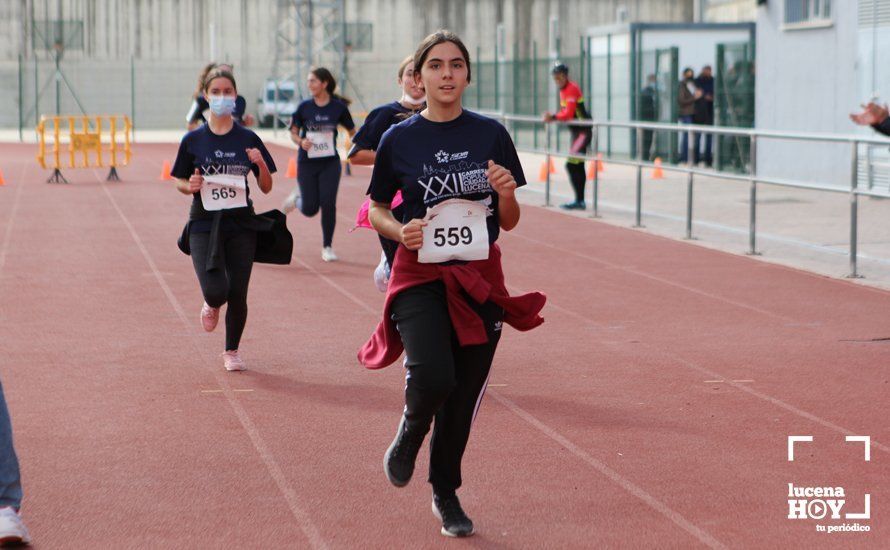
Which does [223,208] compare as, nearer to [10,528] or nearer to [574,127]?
[10,528]

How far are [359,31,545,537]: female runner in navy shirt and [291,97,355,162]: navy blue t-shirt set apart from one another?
8.67m

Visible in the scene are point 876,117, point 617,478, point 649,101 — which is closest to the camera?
point 617,478

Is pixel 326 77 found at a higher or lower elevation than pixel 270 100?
lower

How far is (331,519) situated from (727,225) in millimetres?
10529

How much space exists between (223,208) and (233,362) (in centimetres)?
88

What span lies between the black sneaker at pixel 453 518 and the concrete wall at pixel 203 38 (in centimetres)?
4423

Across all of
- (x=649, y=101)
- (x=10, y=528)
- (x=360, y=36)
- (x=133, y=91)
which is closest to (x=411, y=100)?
(x=10, y=528)

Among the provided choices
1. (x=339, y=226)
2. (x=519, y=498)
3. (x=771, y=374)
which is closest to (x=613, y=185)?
(x=339, y=226)

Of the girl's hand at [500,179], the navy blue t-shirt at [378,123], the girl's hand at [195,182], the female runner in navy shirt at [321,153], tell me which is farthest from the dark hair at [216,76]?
the female runner in navy shirt at [321,153]

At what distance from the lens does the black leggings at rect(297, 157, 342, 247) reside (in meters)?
13.9

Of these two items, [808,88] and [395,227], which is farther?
[808,88]

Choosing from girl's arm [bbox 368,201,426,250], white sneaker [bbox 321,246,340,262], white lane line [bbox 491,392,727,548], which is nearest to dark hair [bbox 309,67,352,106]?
white sneaker [bbox 321,246,340,262]

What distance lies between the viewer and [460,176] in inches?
204

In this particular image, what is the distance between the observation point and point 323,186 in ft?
45.6
